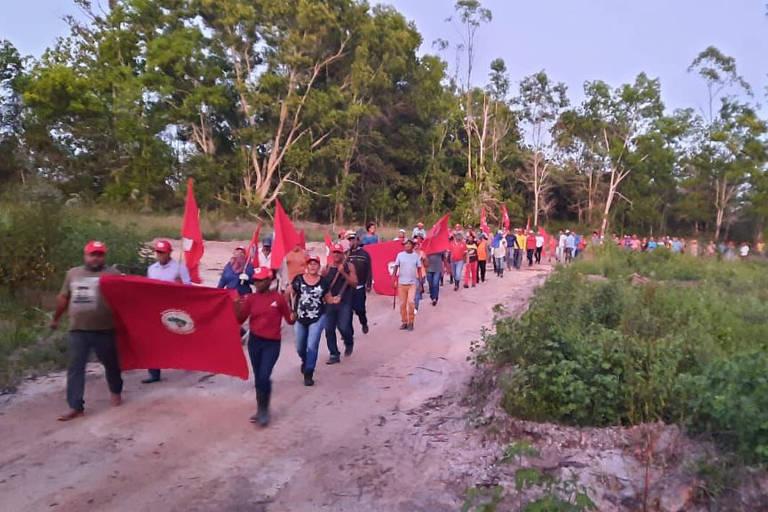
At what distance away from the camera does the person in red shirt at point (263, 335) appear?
6980 millimetres

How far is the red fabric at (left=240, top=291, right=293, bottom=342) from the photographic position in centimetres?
704

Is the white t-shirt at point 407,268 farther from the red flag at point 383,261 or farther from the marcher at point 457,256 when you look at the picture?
the marcher at point 457,256

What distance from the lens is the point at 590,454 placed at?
18.6 ft

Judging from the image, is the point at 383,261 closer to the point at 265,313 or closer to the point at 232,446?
the point at 265,313

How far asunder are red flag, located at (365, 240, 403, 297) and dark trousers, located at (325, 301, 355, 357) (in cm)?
444

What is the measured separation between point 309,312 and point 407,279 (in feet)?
12.6

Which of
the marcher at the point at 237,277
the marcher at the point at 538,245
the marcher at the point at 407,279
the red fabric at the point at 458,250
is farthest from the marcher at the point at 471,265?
the marcher at the point at 538,245

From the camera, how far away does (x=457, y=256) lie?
57.5ft

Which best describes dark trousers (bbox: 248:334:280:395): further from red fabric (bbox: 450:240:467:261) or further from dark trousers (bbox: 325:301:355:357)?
red fabric (bbox: 450:240:467:261)

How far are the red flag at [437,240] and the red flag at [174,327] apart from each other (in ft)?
26.3

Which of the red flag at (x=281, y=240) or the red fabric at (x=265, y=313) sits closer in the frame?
the red fabric at (x=265, y=313)

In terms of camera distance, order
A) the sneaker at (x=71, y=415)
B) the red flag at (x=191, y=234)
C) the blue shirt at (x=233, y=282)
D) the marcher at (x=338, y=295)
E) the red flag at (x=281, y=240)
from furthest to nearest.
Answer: the red flag at (x=281, y=240) < the blue shirt at (x=233, y=282) < the red flag at (x=191, y=234) < the marcher at (x=338, y=295) < the sneaker at (x=71, y=415)

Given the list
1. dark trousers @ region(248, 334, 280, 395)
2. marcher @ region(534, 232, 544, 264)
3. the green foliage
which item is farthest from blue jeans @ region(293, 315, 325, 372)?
marcher @ region(534, 232, 544, 264)

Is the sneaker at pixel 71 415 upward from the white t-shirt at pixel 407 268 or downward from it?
downward
